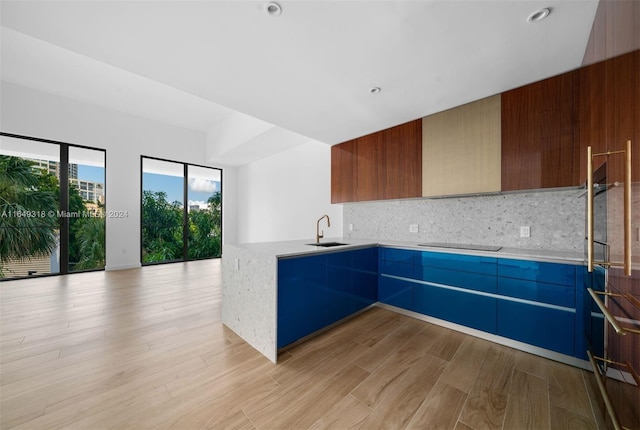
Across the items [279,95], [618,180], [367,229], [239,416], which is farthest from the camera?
[367,229]

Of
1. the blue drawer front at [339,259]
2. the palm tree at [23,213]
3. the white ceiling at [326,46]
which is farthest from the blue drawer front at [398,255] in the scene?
the palm tree at [23,213]

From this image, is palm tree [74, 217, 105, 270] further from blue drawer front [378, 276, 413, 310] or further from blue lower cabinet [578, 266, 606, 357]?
blue lower cabinet [578, 266, 606, 357]

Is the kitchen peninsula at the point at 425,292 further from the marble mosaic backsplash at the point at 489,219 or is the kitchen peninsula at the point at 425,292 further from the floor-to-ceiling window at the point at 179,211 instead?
the floor-to-ceiling window at the point at 179,211

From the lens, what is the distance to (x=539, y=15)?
1.43 meters

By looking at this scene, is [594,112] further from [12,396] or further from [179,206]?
[179,206]

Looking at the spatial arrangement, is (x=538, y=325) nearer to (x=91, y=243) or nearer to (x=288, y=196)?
(x=288, y=196)

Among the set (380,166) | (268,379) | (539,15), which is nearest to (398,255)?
(380,166)

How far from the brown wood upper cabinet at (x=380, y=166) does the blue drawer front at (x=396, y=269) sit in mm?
846

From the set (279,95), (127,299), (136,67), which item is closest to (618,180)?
(279,95)

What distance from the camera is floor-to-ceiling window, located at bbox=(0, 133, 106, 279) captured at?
13.7 ft

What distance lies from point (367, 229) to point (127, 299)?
12.0ft

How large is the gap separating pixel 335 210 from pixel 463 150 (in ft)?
7.22

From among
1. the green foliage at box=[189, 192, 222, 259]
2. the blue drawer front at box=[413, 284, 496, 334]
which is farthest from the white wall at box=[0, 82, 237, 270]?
the blue drawer front at box=[413, 284, 496, 334]

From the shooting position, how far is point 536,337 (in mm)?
1974
